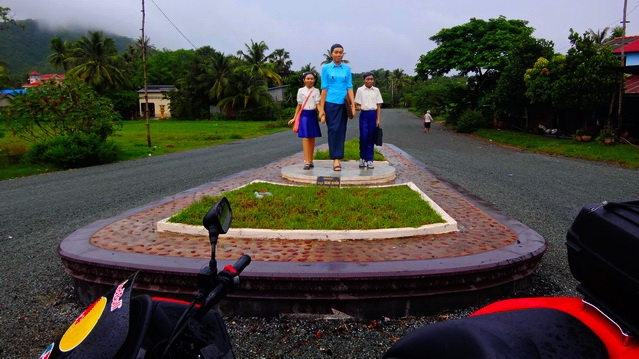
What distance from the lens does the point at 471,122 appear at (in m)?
27.4

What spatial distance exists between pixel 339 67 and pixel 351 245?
13.0 ft

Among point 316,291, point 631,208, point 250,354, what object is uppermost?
point 631,208

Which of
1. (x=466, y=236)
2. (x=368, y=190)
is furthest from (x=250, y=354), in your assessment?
(x=368, y=190)

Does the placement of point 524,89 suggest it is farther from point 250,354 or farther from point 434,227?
point 250,354

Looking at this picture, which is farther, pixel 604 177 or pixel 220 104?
pixel 220 104

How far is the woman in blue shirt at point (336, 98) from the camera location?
7246mm

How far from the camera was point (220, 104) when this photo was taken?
48.2m

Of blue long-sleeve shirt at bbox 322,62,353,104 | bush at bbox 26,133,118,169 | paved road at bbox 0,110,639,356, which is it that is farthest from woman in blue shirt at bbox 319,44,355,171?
bush at bbox 26,133,118,169

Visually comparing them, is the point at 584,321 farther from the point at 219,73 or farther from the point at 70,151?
the point at 219,73

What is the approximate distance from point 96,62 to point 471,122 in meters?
42.0

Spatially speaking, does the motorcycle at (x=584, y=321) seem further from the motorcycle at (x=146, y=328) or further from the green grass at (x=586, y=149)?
the green grass at (x=586, y=149)

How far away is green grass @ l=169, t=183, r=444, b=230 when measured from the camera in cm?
457

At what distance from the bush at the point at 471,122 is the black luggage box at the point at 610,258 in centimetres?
2724

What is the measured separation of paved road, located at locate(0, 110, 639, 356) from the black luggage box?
236 centimetres
